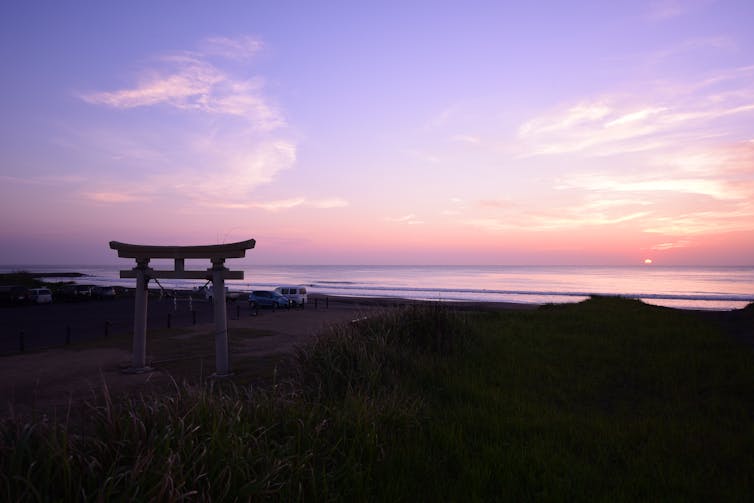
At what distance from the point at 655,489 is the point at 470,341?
6.64 metres

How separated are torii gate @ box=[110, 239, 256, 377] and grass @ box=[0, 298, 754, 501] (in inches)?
53.1

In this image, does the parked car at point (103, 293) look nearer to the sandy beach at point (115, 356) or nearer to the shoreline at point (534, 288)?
the shoreline at point (534, 288)

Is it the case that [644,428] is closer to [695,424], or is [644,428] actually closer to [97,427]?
[695,424]

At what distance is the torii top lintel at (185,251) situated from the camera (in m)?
10.4

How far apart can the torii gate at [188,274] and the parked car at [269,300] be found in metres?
24.8

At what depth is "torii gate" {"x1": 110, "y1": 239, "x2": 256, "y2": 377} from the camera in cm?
1047

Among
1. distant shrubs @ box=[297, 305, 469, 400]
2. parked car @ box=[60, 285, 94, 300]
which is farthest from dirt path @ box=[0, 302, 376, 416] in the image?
parked car @ box=[60, 285, 94, 300]

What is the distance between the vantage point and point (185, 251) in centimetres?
1104

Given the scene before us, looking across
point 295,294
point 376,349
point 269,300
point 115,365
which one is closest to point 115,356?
point 115,365

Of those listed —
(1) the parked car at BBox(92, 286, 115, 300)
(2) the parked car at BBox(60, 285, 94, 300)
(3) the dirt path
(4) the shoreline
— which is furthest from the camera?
(4) the shoreline

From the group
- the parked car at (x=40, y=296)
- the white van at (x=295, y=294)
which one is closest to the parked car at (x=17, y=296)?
the parked car at (x=40, y=296)

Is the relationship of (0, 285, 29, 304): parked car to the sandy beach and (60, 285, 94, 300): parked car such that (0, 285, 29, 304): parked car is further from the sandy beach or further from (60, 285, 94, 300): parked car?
the sandy beach

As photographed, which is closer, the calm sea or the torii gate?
the torii gate

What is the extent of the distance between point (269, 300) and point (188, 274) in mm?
26058
